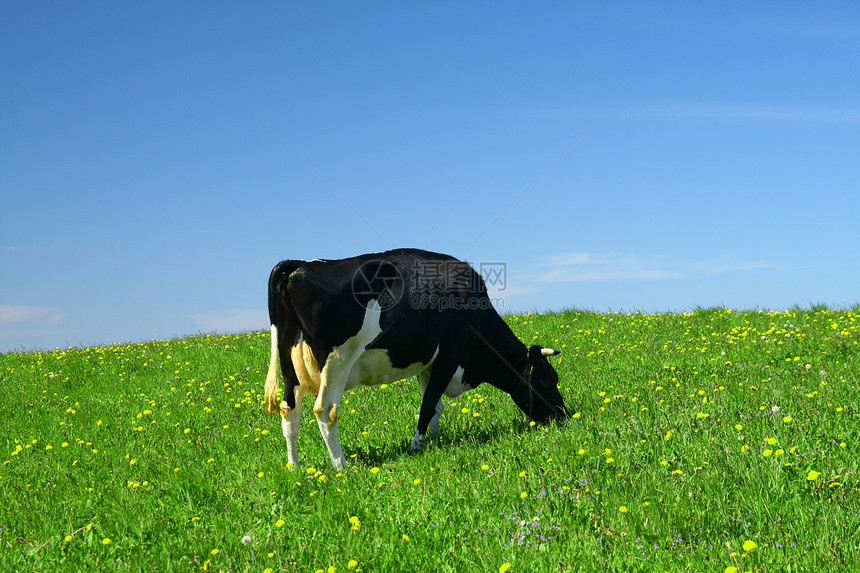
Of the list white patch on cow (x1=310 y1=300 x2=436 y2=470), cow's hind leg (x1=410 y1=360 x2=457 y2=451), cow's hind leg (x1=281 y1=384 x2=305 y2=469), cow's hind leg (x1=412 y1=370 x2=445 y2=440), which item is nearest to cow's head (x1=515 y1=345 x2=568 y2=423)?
cow's hind leg (x1=412 y1=370 x2=445 y2=440)

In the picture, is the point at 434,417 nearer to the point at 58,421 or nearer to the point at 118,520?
the point at 118,520

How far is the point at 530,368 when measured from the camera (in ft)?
29.8

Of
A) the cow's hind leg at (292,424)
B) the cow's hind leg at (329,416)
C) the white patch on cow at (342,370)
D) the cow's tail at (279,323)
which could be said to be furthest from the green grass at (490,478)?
the cow's tail at (279,323)

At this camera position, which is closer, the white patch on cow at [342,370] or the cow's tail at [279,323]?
the white patch on cow at [342,370]

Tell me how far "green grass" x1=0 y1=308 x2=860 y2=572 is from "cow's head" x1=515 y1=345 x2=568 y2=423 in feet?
0.85

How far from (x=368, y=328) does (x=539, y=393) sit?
292cm

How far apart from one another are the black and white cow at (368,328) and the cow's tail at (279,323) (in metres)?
0.01

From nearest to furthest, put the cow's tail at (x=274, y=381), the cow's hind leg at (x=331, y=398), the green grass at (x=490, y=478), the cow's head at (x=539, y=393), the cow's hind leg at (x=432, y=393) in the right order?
the green grass at (x=490, y=478) < the cow's hind leg at (x=331, y=398) < the cow's tail at (x=274, y=381) < the cow's hind leg at (x=432, y=393) < the cow's head at (x=539, y=393)

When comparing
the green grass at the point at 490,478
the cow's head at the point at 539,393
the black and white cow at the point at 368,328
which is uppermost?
the black and white cow at the point at 368,328

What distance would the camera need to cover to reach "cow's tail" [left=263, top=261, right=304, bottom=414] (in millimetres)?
7262

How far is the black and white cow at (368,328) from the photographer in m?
7.18

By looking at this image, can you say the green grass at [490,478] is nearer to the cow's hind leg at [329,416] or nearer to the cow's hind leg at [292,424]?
the cow's hind leg at [292,424]

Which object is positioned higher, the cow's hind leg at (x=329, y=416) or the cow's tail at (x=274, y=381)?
the cow's tail at (x=274, y=381)

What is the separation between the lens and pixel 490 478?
19.9 ft
